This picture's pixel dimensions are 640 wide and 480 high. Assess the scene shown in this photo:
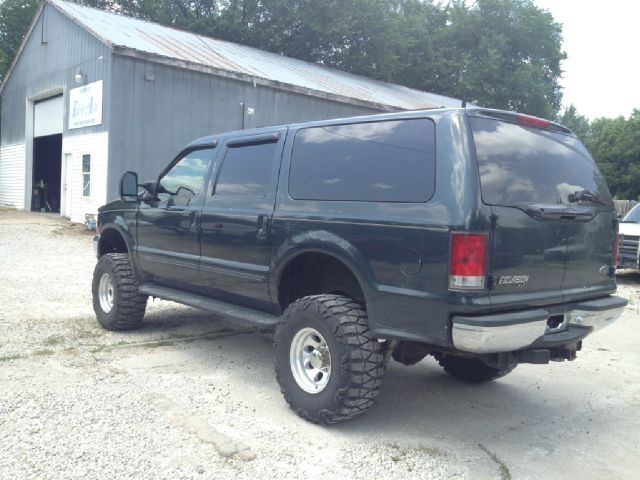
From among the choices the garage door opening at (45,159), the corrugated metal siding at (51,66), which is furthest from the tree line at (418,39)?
the garage door opening at (45,159)

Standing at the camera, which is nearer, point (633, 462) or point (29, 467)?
point (29, 467)

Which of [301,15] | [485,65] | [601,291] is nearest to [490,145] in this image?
[601,291]

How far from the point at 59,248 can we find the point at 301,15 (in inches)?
906

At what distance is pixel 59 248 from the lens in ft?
45.0

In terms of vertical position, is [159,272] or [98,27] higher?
[98,27]

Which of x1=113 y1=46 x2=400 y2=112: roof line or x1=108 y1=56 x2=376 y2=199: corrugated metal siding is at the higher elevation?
x1=113 y1=46 x2=400 y2=112: roof line

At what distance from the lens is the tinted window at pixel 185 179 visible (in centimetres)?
563

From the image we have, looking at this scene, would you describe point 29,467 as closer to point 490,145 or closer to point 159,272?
point 159,272

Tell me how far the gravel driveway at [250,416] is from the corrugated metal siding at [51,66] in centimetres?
1186

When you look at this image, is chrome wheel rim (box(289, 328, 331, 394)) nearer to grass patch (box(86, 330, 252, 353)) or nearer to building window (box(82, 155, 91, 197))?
grass patch (box(86, 330, 252, 353))

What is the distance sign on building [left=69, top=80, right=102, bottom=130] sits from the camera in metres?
16.7

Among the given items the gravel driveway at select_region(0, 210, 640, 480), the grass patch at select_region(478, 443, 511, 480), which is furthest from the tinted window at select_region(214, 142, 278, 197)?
the grass patch at select_region(478, 443, 511, 480)

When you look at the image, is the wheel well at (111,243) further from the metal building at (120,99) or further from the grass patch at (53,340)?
the metal building at (120,99)

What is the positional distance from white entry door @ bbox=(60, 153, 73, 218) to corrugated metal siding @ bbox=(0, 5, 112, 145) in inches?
35.5
